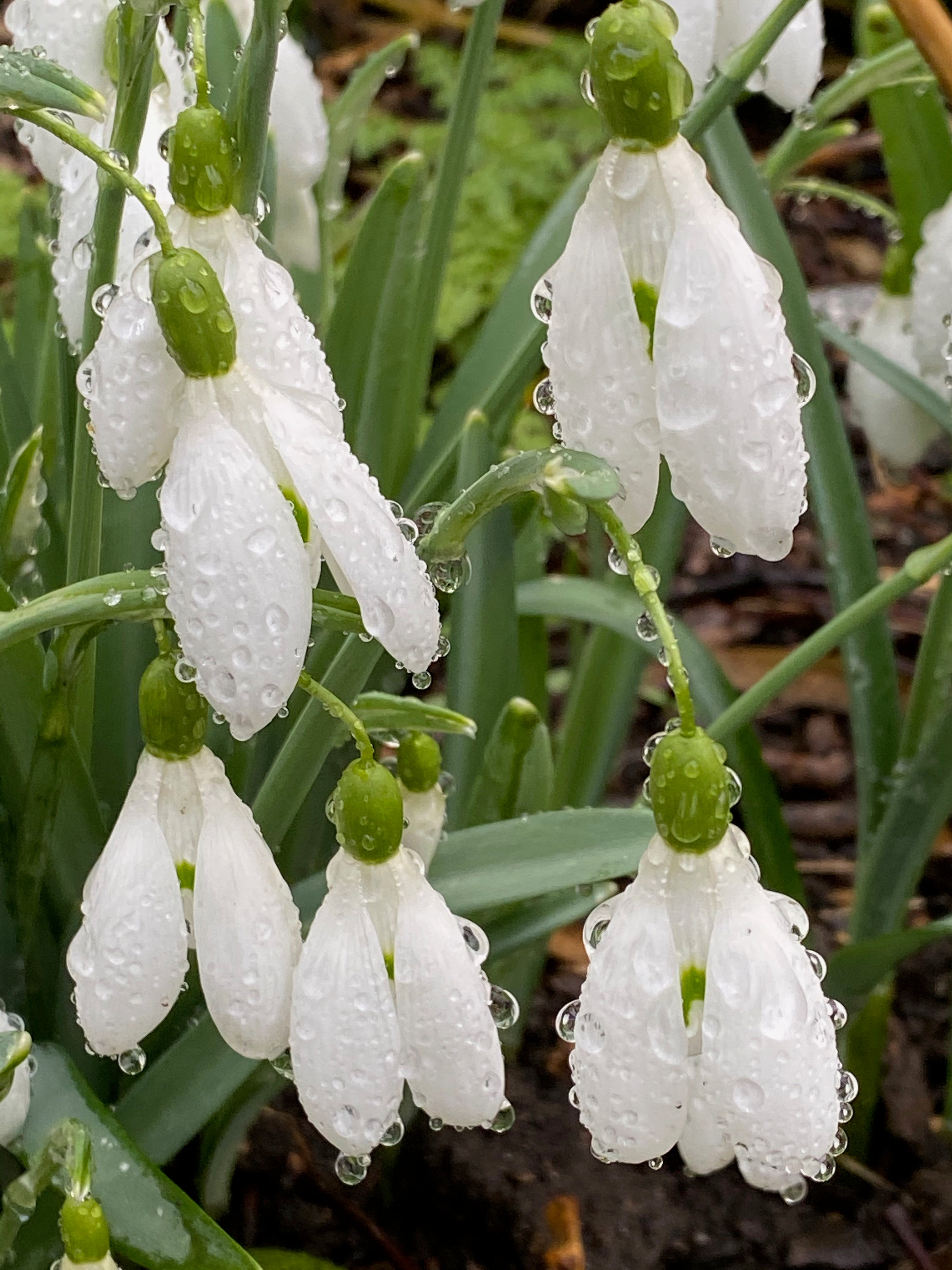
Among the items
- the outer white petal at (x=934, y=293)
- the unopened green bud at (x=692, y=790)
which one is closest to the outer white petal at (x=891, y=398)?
the outer white petal at (x=934, y=293)

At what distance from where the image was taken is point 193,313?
2.01 feet

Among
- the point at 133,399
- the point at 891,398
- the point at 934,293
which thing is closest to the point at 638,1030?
the point at 133,399

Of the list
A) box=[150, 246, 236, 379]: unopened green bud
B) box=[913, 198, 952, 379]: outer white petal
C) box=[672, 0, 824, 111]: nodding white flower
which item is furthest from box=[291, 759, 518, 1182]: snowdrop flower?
box=[913, 198, 952, 379]: outer white petal

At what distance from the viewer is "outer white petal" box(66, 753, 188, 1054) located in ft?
2.38

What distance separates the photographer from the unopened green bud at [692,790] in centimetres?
66

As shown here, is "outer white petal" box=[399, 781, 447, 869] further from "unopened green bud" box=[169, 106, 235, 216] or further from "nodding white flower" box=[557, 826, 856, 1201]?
"unopened green bud" box=[169, 106, 235, 216]

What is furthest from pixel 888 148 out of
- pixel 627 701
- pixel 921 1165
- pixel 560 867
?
pixel 921 1165

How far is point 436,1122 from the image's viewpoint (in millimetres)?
880

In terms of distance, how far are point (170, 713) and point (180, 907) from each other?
98 millimetres

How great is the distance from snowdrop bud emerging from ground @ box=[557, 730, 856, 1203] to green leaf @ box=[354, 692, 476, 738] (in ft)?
0.64

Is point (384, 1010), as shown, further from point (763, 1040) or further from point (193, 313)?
point (193, 313)

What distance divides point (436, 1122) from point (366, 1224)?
1.41 feet

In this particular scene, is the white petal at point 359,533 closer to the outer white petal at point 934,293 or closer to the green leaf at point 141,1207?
the green leaf at point 141,1207

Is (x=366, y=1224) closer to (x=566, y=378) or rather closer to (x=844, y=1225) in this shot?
(x=844, y=1225)
